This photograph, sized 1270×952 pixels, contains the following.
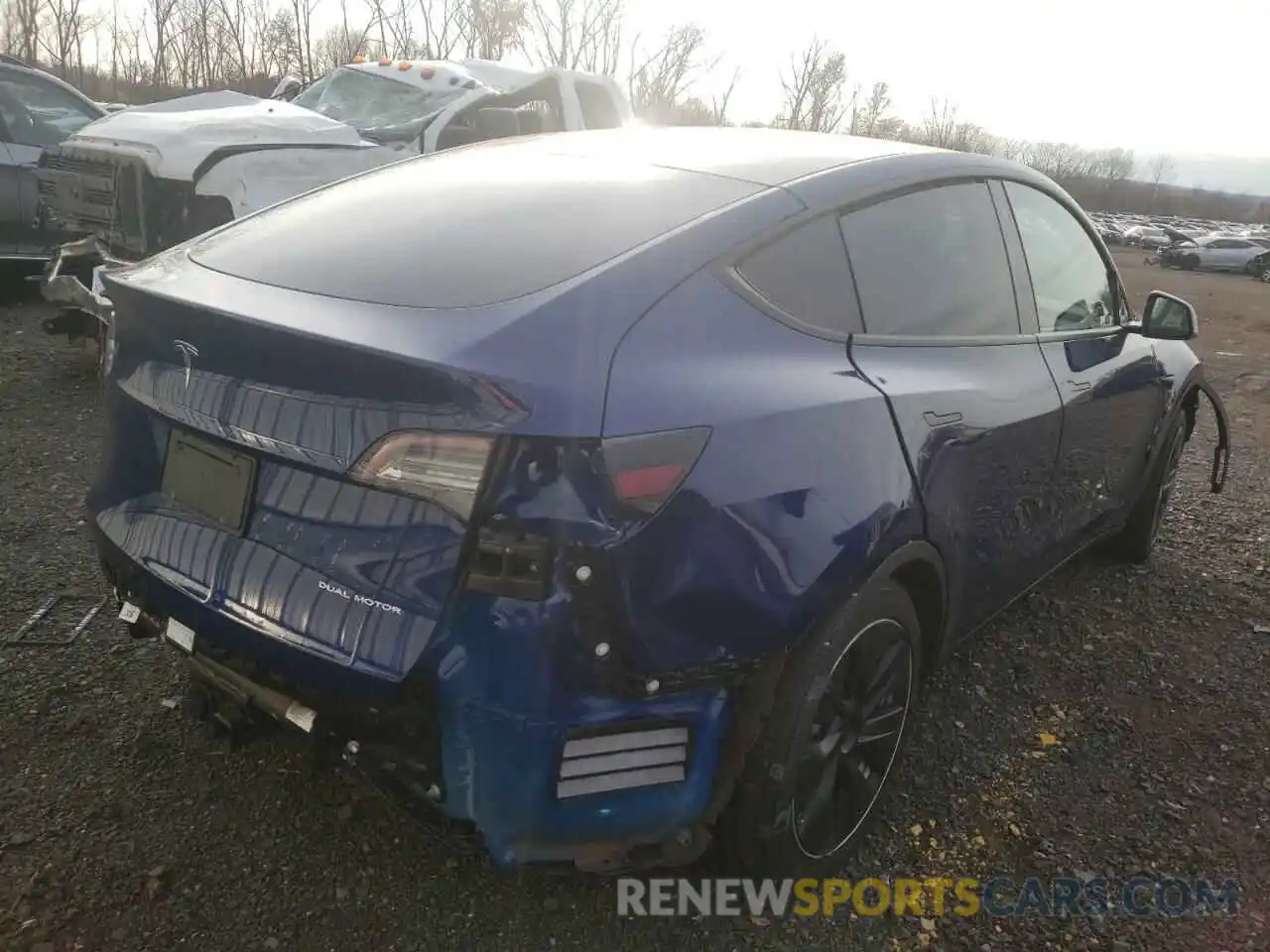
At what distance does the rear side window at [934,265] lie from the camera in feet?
7.59

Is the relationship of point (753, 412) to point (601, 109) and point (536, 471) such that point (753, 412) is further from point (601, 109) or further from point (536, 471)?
point (601, 109)

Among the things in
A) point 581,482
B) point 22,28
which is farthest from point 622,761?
point 22,28

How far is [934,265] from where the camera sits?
8.38 feet

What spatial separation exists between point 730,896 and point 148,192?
204 inches

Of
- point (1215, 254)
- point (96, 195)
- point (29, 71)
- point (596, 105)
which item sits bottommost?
point (1215, 254)

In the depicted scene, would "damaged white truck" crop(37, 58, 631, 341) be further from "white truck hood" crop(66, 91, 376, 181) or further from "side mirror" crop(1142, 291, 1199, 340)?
"side mirror" crop(1142, 291, 1199, 340)

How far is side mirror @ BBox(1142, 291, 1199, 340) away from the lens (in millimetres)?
3398

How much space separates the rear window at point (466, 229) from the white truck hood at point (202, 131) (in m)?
3.51

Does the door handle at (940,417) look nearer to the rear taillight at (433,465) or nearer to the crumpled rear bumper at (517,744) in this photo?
the crumpled rear bumper at (517,744)

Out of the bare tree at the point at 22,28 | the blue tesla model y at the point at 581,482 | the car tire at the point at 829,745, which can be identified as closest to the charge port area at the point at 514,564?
the blue tesla model y at the point at 581,482

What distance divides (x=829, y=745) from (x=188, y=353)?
5.21 ft

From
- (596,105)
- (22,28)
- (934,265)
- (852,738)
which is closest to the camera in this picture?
(852,738)

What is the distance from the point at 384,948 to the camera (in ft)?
6.48

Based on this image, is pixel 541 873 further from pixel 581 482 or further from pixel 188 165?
pixel 188 165
